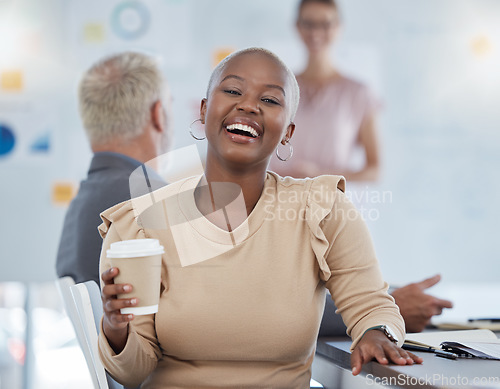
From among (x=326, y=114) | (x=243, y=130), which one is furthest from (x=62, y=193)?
(x=243, y=130)

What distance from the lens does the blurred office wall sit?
3.23 meters

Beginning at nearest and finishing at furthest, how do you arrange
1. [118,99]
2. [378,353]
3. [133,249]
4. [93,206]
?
[133,249] < [378,353] < [93,206] < [118,99]

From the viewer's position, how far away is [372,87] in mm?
3436

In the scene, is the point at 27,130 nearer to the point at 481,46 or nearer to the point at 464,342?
the point at 481,46

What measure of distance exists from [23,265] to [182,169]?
1.72 m

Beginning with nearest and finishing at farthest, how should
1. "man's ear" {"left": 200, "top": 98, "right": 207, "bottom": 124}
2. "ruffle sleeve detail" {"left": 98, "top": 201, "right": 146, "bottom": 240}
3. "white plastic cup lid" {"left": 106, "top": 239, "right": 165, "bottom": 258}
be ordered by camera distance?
1. "white plastic cup lid" {"left": 106, "top": 239, "right": 165, "bottom": 258}
2. "ruffle sleeve detail" {"left": 98, "top": 201, "right": 146, "bottom": 240}
3. "man's ear" {"left": 200, "top": 98, "right": 207, "bottom": 124}

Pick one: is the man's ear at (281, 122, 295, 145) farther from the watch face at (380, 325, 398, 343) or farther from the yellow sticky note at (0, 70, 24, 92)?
the yellow sticky note at (0, 70, 24, 92)

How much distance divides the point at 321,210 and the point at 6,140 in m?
2.44

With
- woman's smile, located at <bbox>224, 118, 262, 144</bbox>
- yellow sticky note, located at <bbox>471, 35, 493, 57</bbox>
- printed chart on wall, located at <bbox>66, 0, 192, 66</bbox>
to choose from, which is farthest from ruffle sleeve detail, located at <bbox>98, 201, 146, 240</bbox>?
yellow sticky note, located at <bbox>471, 35, 493, 57</bbox>

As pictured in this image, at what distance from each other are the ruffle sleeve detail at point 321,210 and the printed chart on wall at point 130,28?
87.3 inches

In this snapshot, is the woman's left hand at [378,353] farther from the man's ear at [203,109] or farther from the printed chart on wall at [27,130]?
the printed chart on wall at [27,130]

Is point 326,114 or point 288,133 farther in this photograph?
point 326,114

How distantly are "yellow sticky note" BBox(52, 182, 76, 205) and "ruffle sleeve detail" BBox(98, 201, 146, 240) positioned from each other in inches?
82.6

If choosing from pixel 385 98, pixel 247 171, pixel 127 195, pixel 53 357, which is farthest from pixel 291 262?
pixel 385 98
